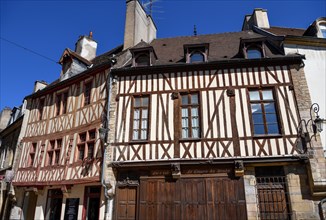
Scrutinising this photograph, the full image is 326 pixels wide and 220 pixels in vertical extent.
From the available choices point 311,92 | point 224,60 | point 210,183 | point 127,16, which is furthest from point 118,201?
point 127,16

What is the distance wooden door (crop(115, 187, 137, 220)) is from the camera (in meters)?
7.10

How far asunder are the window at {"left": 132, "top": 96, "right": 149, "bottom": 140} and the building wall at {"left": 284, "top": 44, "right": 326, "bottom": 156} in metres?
5.06

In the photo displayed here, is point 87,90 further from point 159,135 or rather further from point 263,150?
point 263,150

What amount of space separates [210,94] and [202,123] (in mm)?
1011

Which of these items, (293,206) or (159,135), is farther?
(159,135)

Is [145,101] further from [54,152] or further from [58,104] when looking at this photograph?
[58,104]

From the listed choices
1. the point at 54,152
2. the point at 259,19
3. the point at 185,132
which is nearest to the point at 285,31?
the point at 259,19

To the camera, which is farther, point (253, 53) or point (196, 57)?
point (196, 57)

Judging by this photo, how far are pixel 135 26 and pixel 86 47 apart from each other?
3.81 metres

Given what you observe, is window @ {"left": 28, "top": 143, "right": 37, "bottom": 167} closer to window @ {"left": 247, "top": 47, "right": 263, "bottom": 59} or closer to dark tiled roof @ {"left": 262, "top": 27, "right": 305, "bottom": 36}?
window @ {"left": 247, "top": 47, "right": 263, "bottom": 59}

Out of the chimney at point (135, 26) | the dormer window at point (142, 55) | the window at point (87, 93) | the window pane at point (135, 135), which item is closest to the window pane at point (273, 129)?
the window pane at point (135, 135)

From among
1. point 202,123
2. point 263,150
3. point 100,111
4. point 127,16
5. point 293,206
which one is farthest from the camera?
point 127,16

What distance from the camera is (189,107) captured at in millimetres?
7879

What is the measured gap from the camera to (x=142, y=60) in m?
9.01
